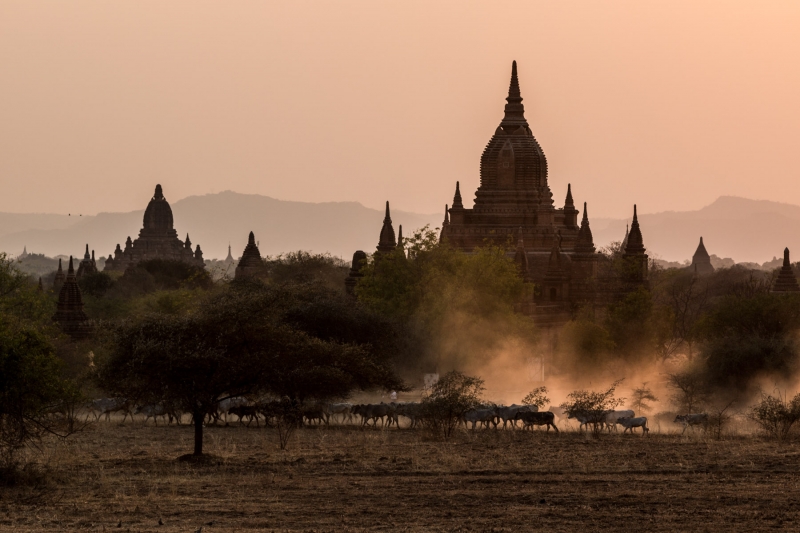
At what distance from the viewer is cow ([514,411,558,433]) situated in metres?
40.9

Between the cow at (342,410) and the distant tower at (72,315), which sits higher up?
the distant tower at (72,315)

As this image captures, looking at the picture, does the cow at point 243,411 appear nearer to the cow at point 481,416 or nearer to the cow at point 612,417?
the cow at point 481,416

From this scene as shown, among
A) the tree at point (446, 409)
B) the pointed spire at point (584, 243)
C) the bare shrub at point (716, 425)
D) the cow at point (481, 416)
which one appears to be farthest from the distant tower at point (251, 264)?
the bare shrub at point (716, 425)

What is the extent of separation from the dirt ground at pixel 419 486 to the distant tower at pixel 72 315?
94.7 feet

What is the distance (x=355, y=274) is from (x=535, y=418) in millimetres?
36832

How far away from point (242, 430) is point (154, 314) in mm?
7242

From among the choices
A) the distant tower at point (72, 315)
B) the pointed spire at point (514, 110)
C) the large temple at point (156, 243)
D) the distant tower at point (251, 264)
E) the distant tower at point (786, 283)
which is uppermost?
the large temple at point (156, 243)

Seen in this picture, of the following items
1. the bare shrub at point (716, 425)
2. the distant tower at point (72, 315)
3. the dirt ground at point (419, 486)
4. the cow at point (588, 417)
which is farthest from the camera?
the distant tower at point (72, 315)

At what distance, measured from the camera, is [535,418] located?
4109cm

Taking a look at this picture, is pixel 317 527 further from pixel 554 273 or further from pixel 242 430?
pixel 554 273

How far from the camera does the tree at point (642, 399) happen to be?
4834 centimetres

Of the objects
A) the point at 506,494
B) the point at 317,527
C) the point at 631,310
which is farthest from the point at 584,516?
the point at 631,310

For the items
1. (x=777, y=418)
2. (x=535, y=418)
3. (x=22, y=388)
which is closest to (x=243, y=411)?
(x=535, y=418)

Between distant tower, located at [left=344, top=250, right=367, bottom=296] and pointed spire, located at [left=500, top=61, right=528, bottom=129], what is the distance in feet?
32.3
